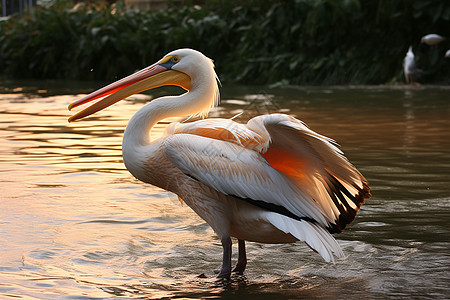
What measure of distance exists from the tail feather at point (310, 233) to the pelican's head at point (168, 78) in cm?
85

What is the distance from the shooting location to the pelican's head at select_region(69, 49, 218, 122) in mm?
4230

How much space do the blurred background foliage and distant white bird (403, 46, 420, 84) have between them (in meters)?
0.53

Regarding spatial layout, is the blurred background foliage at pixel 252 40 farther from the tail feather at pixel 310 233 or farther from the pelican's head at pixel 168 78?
the tail feather at pixel 310 233

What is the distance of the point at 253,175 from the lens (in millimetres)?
3812

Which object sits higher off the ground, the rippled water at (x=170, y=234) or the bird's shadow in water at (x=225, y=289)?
the bird's shadow in water at (x=225, y=289)

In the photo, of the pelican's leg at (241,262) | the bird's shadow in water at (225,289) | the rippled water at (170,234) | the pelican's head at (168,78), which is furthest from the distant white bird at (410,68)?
the bird's shadow in water at (225,289)

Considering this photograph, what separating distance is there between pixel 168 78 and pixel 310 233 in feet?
4.07

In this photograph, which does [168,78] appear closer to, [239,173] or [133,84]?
[133,84]

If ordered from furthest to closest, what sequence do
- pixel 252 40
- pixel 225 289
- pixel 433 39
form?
pixel 252 40, pixel 433 39, pixel 225 289

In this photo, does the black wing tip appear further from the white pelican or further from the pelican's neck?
the pelican's neck

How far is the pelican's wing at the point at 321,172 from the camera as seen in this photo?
3793 mm

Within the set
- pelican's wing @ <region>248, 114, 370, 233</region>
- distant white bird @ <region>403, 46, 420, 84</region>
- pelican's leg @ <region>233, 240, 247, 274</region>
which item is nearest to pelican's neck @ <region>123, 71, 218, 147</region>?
pelican's wing @ <region>248, 114, 370, 233</region>

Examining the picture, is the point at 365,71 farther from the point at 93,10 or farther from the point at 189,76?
the point at 189,76

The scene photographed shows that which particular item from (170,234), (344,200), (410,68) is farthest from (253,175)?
(410,68)
